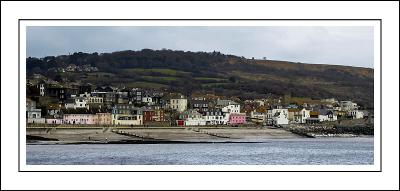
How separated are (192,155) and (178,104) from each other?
6.11 metres

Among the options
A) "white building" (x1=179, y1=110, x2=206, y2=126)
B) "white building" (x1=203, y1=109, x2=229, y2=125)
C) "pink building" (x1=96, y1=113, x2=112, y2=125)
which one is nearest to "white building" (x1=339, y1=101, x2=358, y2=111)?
"white building" (x1=203, y1=109, x2=229, y2=125)

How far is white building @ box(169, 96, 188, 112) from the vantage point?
1902 cm

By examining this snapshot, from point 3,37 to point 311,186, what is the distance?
155 inches

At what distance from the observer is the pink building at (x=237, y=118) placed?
19594 mm

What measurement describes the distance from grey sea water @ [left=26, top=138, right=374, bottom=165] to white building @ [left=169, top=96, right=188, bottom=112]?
2907 millimetres

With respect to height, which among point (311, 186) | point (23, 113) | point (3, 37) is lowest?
point (311, 186)

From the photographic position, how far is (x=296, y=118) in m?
21.6

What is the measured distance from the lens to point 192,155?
13.1 meters

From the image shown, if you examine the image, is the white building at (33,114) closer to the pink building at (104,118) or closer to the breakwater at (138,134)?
the breakwater at (138,134)

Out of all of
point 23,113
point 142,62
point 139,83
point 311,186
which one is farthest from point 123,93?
point 311,186

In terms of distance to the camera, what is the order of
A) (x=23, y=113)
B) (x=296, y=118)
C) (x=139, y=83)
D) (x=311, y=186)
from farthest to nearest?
(x=296, y=118) < (x=139, y=83) < (x=23, y=113) < (x=311, y=186)

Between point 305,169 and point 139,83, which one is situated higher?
point 139,83

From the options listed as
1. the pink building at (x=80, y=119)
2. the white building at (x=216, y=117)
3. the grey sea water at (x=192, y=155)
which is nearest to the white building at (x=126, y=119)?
the pink building at (x=80, y=119)

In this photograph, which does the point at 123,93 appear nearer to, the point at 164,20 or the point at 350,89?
the point at 350,89
